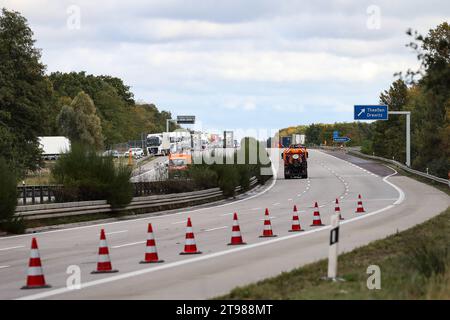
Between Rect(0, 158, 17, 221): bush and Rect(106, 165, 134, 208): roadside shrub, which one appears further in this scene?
Rect(106, 165, 134, 208): roadside shrub

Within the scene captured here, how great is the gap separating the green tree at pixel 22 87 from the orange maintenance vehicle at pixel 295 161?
22.4m

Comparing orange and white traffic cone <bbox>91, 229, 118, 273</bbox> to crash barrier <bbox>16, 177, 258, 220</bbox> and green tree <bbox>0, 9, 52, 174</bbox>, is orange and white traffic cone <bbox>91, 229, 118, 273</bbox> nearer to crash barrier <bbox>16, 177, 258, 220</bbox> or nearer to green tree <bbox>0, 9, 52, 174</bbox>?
crash barrier <bbox>16, 177, 258, 220</bbox>

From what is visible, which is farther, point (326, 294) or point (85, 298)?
point (85, 298)

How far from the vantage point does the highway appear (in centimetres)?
1470

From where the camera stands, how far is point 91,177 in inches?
1523

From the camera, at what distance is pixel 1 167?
102 ft

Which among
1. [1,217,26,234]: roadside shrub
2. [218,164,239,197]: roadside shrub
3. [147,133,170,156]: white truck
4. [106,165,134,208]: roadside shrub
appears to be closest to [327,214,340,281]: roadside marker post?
[1,217,26,234]: roadside shrub

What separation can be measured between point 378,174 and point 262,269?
6665 centimetres

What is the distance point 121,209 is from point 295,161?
41.6 meters

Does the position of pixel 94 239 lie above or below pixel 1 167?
below

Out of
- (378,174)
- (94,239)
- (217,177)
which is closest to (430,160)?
(378,174)

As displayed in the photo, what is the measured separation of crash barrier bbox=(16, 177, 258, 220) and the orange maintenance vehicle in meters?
23.7

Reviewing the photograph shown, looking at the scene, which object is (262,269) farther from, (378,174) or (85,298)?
(378,174)
